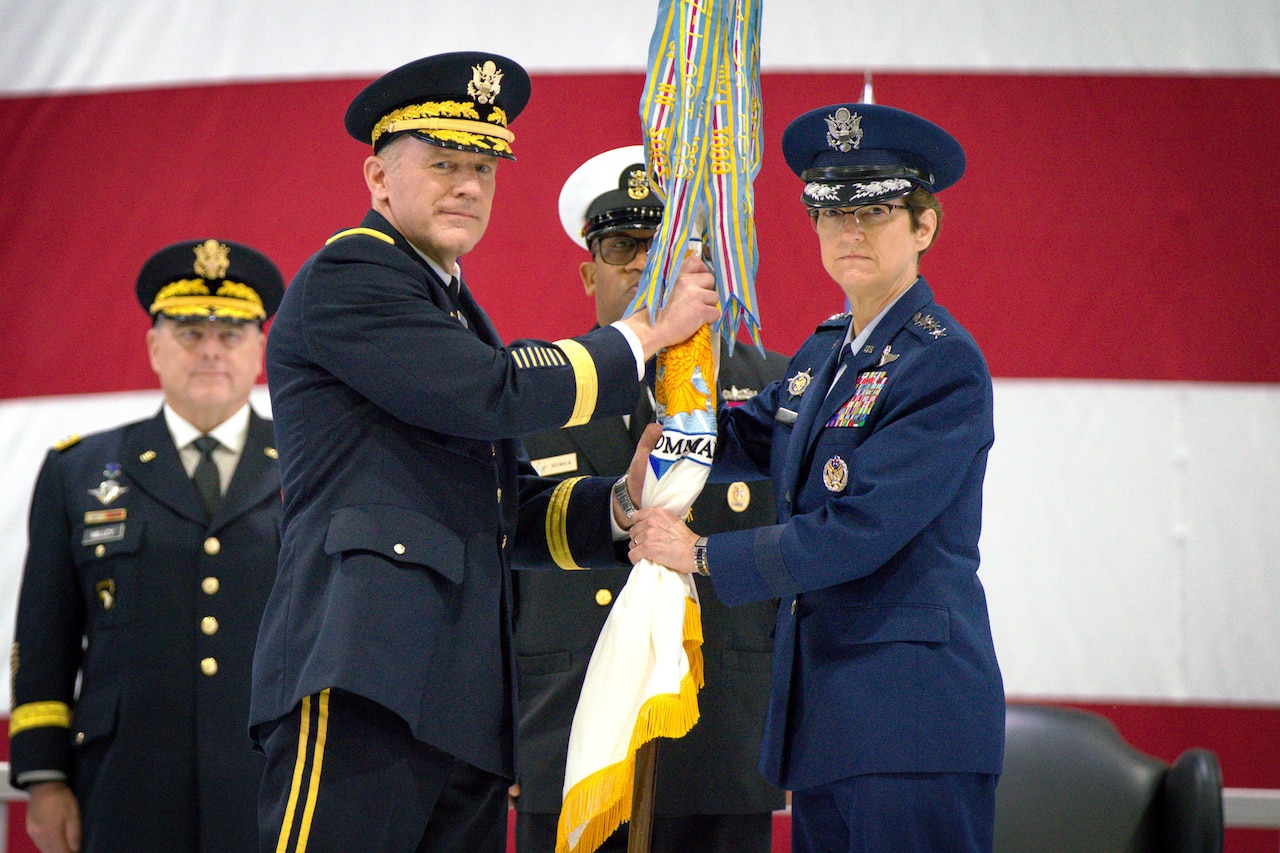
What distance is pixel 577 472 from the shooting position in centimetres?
232

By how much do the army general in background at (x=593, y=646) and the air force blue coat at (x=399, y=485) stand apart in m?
0.49

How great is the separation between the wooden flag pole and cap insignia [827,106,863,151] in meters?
0.91

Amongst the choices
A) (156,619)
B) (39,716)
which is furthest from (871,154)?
(39,716)

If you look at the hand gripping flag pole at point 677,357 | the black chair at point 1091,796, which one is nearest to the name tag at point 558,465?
the hand gripping flag pole at point 677,357

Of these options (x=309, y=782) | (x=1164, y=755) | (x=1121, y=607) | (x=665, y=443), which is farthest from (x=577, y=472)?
(x=1164, y=755)

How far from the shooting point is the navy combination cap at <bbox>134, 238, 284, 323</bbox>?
2633 millimetres

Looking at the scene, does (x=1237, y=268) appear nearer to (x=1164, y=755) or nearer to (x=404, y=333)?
(x=1164, y=755)

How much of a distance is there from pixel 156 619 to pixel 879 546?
1490 millimetres

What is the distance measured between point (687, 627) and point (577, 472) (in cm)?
56

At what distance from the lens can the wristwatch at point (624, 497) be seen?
198 centimetres

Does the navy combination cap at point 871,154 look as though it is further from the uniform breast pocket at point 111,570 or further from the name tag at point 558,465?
the uniform breast pocket at point 111,570

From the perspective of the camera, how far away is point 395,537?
1607 millimetres

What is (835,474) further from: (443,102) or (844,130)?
(443,102)

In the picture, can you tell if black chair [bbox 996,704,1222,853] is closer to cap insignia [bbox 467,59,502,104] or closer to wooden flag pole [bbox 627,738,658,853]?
wooden flag pole [bbox 627,738,658,853]
